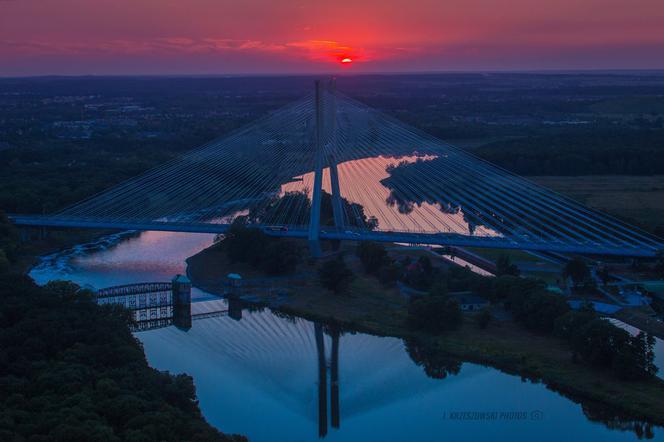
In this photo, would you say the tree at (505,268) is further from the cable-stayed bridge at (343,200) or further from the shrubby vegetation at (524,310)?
the cable-stayed bridge at (343,200)

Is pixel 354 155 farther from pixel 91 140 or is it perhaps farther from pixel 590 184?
pixel 91 140

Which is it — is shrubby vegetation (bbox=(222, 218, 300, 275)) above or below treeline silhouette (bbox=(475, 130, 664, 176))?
below

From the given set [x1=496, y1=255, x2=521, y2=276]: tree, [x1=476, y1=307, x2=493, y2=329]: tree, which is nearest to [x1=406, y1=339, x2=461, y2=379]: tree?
[x1=476, y1=307, x2=493, y2=329]: tree

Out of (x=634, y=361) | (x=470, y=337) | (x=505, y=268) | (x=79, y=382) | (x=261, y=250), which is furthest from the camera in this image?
(x=261, y=250)

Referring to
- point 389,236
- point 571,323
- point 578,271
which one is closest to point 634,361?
point 571,323

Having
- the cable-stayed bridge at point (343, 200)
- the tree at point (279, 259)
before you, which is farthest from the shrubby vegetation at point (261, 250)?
the cable-stayed bridge at point (343, 200)

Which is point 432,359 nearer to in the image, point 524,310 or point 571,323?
point 524,310

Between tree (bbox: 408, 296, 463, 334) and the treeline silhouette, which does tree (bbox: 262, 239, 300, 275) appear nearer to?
tree (bbox: 408, 296, 463, 334)
